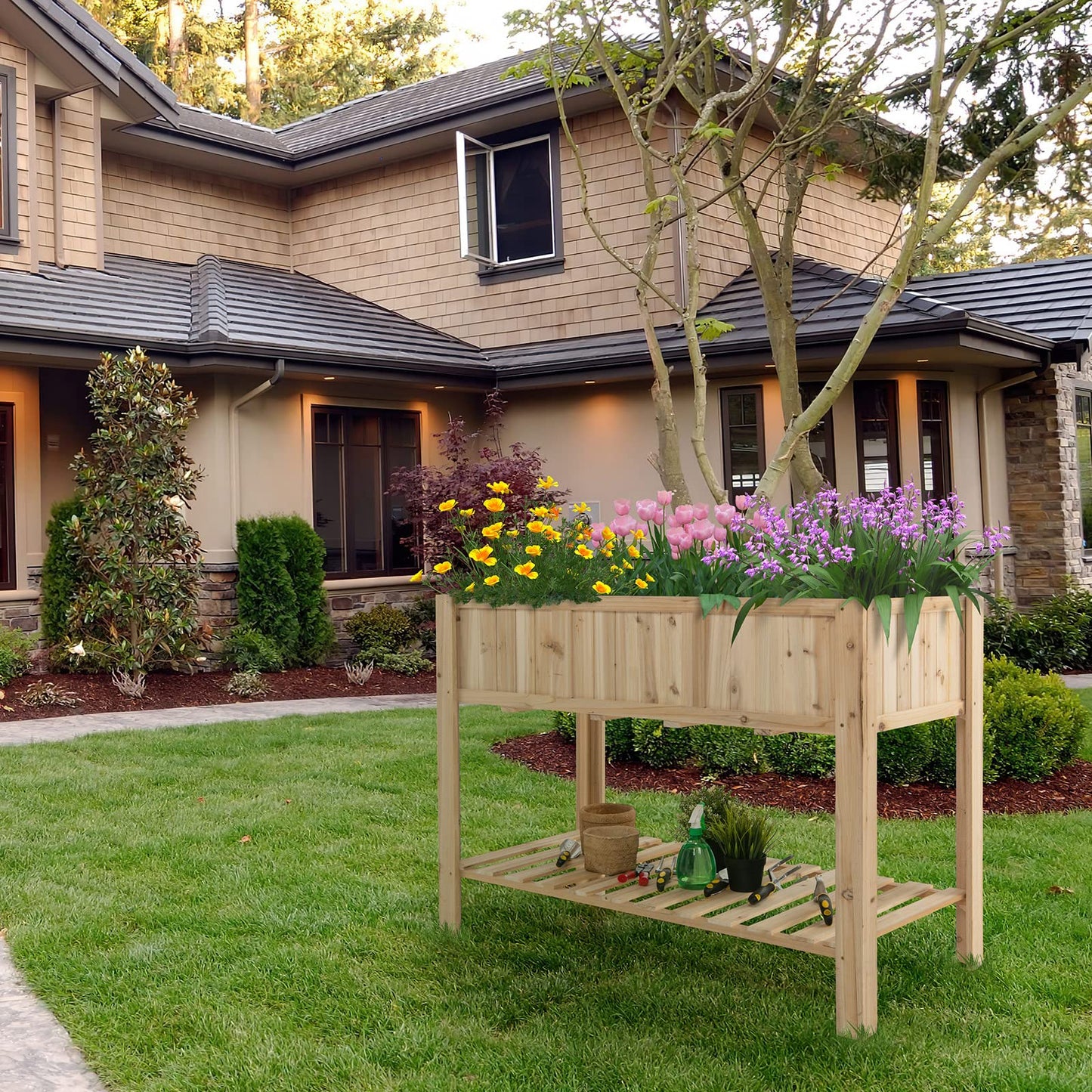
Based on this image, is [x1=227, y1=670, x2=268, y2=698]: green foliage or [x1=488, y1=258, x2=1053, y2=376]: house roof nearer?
[x1=227, y1=670, x2=268, y2=698]: green foliage

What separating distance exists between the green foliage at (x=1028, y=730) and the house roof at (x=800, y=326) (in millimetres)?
4240

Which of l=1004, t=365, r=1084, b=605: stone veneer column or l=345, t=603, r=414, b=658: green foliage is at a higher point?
l=1004, t=365, r=1084, b=605: stone veneer column

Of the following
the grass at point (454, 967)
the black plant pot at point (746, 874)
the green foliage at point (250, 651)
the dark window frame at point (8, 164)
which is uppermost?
the dark window frame at point (8, 164)

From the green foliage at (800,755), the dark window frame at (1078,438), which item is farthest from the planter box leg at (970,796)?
the dark window frame at (1078,438)

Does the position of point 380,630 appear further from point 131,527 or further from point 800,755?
point 800,755

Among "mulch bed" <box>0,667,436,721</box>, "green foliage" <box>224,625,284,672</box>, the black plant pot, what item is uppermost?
"green foliage" <box>224,625,284,672</box>

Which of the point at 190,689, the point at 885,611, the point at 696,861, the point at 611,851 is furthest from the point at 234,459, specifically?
the point at 885,611

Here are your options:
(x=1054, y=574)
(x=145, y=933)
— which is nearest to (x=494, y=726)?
(x=145, y=933)

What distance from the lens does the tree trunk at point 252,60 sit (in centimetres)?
2470

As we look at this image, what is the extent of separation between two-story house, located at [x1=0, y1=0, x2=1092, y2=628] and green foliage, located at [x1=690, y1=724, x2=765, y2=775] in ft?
17.1

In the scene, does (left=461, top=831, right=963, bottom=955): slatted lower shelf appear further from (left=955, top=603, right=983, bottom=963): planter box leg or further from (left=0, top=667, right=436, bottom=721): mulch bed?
(left=0, top=667, right=436, bottom=721): mulch bed

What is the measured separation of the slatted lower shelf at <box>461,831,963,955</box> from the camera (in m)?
3.24

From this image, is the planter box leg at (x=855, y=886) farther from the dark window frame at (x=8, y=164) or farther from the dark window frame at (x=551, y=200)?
the dark window frame at (x=8, y=164)

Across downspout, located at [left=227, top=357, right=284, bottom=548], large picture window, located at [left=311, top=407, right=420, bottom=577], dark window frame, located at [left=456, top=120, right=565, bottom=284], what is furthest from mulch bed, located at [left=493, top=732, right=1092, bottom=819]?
dark window frame, located at [left=456, top=120, right=565, bottom=284]
